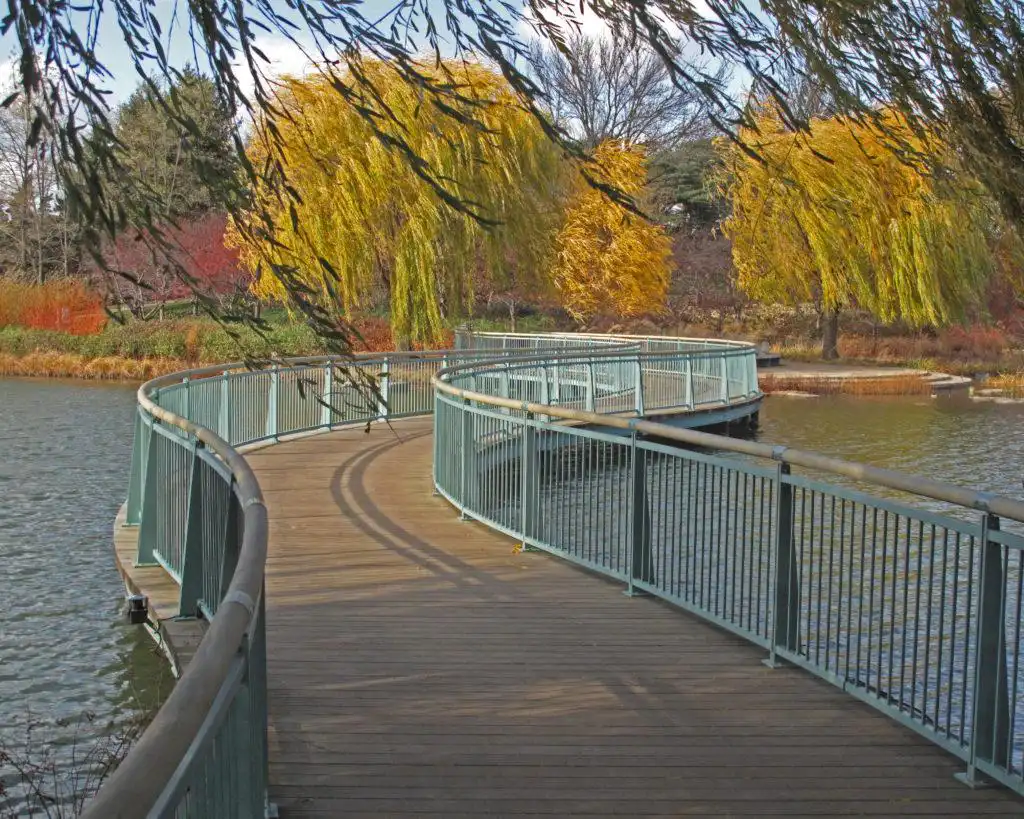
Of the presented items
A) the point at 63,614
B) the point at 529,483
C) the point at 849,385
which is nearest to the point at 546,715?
the point at 529,483

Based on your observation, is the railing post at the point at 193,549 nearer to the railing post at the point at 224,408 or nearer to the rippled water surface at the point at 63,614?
the rippled water surface at the point at 63,614

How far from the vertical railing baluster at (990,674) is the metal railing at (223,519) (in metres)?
2.33

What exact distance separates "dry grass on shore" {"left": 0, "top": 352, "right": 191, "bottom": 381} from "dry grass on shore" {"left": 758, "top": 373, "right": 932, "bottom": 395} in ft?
59.7

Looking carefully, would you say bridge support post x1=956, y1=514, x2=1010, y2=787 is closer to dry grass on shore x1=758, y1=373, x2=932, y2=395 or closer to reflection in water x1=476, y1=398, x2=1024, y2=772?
reflection in water x1=476, y1=398, x2=1024, y2=772

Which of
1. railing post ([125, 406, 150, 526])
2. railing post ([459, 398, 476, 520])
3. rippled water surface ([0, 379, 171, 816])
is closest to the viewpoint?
rippled water surface ([0, 379, 171, 816])

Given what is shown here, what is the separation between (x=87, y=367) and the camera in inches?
1583

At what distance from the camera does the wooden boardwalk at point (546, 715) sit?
4613mm

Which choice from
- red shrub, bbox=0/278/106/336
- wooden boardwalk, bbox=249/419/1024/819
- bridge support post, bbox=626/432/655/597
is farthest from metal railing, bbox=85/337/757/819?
red shrub, bbox=0/278/106/336

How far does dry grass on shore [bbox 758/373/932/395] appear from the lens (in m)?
36.3

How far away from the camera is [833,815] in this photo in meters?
4.48

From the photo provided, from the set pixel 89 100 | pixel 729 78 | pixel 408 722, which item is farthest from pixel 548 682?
pixel 89 100

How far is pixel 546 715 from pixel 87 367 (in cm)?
3730

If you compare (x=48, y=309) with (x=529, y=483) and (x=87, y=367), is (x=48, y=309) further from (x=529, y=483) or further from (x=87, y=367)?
(x=529, y=483)

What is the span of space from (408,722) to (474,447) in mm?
5750
